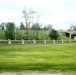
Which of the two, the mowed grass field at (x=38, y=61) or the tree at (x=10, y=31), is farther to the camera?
the tree at (x=10, y=31)

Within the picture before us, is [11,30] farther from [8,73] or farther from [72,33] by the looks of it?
[8,73]

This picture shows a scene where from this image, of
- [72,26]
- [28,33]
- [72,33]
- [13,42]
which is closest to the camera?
[13,42]

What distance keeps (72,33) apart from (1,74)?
97.6m

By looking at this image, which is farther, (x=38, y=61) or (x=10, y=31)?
(x=10, y=31)

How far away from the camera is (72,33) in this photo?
110 meters

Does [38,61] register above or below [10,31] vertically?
below

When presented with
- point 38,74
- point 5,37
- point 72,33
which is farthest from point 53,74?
point 72,33

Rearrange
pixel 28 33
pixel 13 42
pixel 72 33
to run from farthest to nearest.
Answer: pixel 72 33 < pixel 28 33 < pixel 13 42

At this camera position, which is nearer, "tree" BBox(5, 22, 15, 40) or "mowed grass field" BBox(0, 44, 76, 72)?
"mowed grass field" BBox(0, 44, 76, 72)

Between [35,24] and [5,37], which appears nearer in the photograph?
[5,37]

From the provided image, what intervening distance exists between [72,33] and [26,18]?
2832 cm

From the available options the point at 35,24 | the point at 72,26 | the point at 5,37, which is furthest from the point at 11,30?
the point at 72,26

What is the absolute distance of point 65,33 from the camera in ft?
374

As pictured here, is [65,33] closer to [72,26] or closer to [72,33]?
[72,33]
